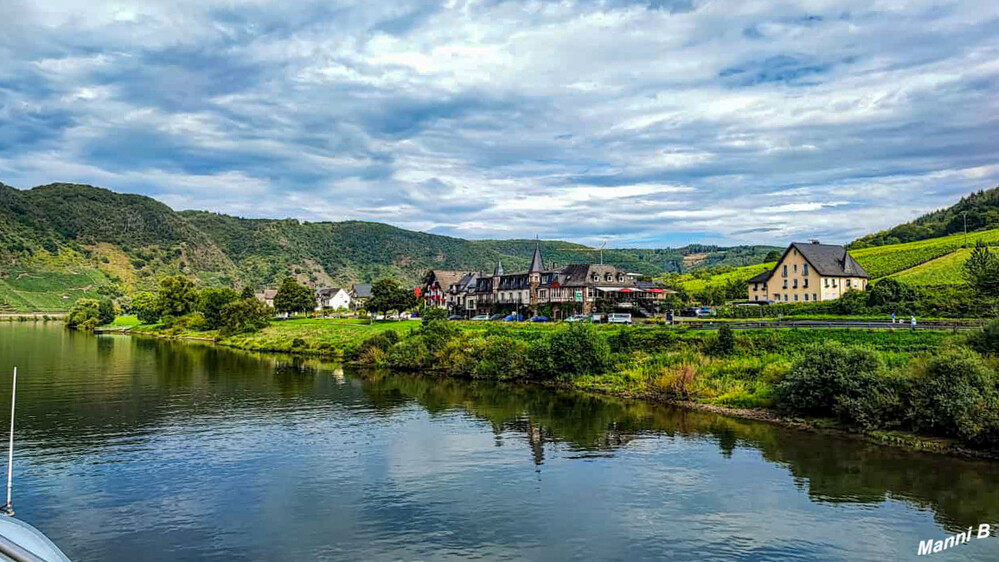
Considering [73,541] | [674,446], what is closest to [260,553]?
[73,541]

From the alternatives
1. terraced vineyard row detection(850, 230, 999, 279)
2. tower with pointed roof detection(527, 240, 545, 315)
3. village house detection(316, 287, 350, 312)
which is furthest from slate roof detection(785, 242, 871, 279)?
village house detection(316, 287, 350, 312)

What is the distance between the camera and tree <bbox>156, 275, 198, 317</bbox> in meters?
120

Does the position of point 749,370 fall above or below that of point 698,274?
below

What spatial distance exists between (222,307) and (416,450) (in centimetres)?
8422

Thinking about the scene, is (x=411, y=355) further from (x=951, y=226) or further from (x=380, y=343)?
(x=951, y=226)

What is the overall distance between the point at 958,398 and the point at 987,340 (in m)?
7.25

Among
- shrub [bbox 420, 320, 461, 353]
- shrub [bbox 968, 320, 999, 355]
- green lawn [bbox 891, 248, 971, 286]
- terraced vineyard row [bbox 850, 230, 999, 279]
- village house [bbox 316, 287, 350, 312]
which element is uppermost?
terraced vineyard row [bbox 850, 230, 999, 279]

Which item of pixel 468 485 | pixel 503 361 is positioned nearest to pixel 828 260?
pixel 503 361

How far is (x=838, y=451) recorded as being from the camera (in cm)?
2931

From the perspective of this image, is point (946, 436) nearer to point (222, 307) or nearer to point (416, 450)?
point (416, 450)

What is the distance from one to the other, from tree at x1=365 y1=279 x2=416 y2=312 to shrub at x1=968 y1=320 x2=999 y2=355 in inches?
3139

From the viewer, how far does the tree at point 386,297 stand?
102 meters

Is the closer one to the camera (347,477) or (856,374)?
(347,477)

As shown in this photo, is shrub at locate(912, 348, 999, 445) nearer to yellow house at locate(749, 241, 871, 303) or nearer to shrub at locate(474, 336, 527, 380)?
shrub at locate(474, 336, 527, 380)
